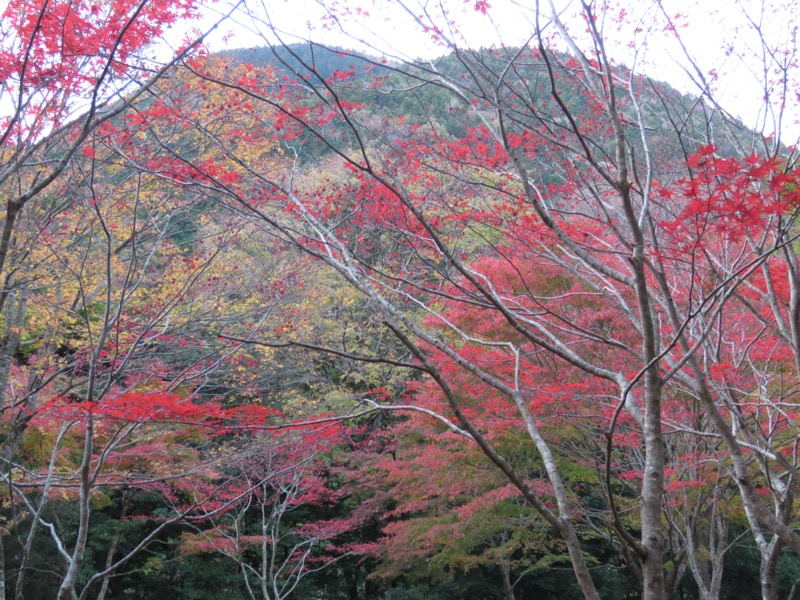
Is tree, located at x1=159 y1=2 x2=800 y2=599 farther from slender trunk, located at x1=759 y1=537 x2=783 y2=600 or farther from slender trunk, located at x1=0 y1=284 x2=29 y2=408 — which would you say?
slender trunk, located at x1=0 y1=284 x2=29 y2=408

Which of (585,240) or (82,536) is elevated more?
(585,240)

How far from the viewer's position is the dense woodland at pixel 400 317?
117 inches

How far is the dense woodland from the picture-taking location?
2977mm

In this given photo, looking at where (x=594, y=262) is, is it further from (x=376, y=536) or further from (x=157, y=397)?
(x=376, y=536)

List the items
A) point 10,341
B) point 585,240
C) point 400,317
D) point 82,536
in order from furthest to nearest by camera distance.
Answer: point 10,341
point 585,240
point 82,536
point 400,317

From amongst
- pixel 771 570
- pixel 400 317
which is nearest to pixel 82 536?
pixel 400 317

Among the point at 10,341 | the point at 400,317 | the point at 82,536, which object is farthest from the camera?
the point at 10,341

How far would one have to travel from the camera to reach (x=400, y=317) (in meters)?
3.00

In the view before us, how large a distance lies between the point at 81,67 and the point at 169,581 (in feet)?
37.2

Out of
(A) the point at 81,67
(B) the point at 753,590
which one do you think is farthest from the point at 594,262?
(B) the point at 753,590

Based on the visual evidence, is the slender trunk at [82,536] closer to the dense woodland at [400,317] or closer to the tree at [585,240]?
the dense woodland at [400,317]

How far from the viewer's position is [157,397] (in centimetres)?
363

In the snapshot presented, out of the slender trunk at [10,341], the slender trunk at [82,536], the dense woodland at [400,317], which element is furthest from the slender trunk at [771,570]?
the slender trunk at [10,341]

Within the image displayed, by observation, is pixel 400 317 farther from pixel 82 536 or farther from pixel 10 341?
pixel 10 341
